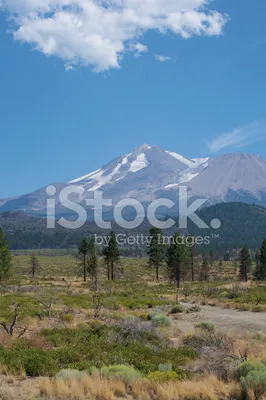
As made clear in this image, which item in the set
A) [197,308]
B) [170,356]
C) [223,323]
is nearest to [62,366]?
[170,356]

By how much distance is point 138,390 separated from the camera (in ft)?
28.6

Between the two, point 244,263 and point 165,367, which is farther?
point 244,263

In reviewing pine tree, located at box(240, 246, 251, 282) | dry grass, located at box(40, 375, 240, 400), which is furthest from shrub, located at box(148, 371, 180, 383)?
pine tree, located at box(240, 246, 251, 282)

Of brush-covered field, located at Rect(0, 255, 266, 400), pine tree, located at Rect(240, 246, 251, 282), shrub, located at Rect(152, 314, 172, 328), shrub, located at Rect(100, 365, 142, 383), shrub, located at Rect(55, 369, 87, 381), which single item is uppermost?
shrub, located at Rect(55, 369, 87, 381)

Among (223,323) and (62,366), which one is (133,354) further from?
(223,323)

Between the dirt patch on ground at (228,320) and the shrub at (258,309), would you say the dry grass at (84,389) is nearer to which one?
the dirt patch on ground at (228,320)

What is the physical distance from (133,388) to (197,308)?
19517 mm

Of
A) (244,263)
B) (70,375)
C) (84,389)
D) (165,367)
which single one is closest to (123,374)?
(84,389)

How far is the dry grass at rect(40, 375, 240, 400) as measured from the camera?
8.12 m

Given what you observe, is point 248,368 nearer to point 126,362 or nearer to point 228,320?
point 126,362

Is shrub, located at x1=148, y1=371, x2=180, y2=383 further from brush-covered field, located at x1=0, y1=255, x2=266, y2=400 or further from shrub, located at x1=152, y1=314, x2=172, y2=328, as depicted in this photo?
shrub, located at x1=152, y1=314, x2=172, y2=328

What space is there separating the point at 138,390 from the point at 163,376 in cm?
102

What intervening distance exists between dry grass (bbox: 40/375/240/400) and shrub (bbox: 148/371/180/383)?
28cm

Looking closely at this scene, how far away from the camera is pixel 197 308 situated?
27453mm
